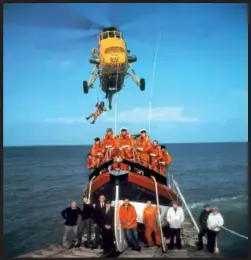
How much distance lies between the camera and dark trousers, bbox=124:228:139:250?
26.6 ft

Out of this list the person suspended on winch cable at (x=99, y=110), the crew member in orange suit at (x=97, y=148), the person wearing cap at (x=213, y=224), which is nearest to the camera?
the person wearing cap at (x=213, y=224)

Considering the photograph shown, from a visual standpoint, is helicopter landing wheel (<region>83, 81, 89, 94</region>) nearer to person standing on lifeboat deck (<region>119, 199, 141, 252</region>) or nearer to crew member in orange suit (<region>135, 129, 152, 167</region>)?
crew member in orange suit (<region>135, 129, 152, 167</region>)

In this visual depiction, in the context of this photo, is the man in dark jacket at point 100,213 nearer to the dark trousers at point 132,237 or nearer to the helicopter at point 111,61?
the dark trousers at point 132,237

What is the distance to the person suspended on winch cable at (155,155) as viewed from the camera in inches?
377

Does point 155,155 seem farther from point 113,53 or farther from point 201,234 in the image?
point 113,53

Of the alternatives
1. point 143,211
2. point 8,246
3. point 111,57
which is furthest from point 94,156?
point 8,246

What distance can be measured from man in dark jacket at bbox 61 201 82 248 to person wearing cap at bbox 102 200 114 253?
50 cm

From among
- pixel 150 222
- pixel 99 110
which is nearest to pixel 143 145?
pixel 150 222

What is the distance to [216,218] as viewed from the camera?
7.96 m

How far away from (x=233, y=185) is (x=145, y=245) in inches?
807

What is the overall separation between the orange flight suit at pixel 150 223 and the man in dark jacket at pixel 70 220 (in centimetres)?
124

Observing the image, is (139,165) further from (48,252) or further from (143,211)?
(48,252)

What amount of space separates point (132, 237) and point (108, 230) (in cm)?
47

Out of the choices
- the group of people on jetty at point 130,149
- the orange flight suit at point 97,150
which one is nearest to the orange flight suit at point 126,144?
the group of people on jetty at point 130,149
